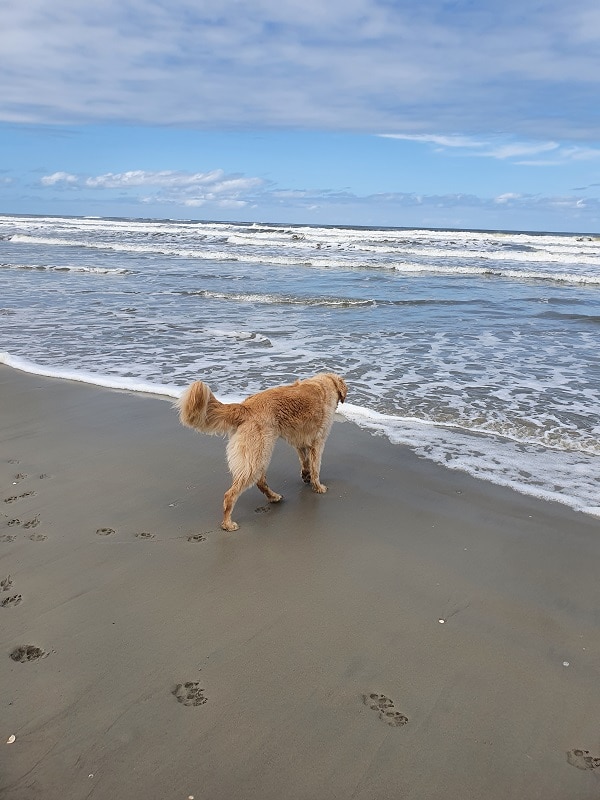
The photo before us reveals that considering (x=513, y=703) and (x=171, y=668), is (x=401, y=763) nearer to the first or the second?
(x=513, y=703)

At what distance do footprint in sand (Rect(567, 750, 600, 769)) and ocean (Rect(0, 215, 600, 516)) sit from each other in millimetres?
2455

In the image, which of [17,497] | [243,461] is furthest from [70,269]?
[243,461]

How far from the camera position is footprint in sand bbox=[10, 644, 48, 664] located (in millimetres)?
2844

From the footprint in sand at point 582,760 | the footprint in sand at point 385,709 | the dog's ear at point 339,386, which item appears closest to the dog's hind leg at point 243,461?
the dog's ear at point 339,386

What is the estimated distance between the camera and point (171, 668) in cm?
281

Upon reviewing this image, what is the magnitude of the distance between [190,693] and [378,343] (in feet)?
26.9

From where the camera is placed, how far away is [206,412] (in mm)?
4133

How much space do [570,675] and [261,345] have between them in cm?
761

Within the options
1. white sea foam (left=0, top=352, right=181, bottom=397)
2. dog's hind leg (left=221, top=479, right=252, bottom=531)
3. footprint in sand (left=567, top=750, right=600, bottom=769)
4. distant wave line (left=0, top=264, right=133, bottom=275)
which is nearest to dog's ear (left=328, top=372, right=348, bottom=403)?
dog's hind leg (left=221, top=479, right=252, bottom=531)

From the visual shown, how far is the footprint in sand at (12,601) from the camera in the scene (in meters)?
3.23

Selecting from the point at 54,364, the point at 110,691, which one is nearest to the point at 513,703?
the point at 110,691

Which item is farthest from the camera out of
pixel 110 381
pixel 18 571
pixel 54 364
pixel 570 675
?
pixel 54 364

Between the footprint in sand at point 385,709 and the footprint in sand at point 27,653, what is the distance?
4.95 ft

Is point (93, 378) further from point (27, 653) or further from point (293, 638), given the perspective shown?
point (293, 638)
